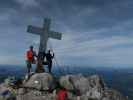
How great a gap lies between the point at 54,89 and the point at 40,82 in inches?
89.7

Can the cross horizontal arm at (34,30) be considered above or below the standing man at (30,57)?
above

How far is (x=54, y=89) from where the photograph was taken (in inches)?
1330

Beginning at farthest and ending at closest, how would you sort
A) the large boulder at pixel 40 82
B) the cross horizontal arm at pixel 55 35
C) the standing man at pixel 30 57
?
the cross horizontal arm at pixel 55 35, the standing man at pixel 30 57, the large boulder at pixel 40 82

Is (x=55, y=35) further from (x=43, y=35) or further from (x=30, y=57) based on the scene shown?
(x=30, y=57)

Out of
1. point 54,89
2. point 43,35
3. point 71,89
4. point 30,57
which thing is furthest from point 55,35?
point 71,89

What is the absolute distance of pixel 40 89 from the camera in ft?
108

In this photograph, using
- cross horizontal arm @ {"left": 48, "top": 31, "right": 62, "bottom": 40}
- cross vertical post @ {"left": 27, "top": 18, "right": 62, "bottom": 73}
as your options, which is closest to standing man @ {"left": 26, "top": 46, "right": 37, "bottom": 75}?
cross vertical post @ {"left": 27, "top": 18, "right": 62, "bottom": 73}

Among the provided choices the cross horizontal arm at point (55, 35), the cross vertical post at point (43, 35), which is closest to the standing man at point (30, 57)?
the cross vertical post at point (43, 35)

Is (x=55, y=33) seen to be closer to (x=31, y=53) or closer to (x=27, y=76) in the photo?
(x=31, y=53)

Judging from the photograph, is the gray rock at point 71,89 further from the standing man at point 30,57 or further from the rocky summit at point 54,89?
the standing man at point 30,57

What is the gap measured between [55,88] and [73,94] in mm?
2753

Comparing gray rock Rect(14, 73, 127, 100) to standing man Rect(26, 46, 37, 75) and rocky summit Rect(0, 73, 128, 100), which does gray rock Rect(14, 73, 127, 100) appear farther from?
standing man Rect(26, 46, 37, 75)

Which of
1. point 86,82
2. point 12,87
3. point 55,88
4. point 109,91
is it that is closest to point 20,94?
point 12,87

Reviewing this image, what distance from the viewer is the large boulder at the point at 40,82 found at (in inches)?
1294
